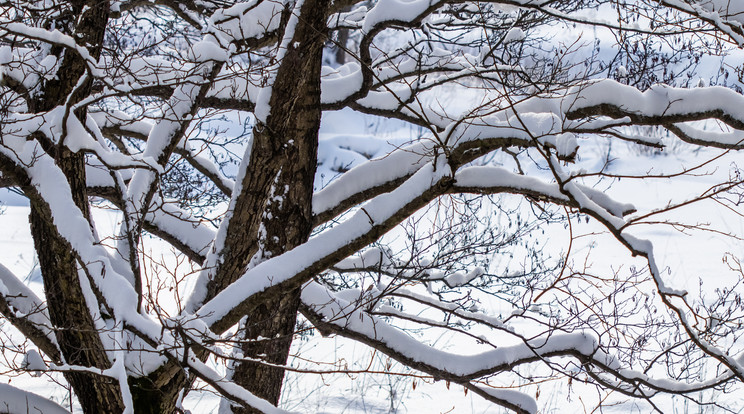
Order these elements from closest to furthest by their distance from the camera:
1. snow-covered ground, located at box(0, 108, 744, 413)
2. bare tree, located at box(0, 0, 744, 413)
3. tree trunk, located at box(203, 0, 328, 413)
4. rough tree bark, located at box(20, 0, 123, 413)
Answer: bare tree, located at box(0, 0, 744, 413)
rough tree bark, located at box(20, 0, 123, 413)
tree trunk, located at box(203, 0, 328, 413)
snow-covered ground, located at box(0, 108, 744, 413)

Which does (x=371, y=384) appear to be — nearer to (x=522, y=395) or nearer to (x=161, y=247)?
(x=522, y=395)

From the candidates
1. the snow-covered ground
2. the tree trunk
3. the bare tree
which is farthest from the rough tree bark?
the tree trunk

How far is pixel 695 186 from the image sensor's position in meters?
11.3

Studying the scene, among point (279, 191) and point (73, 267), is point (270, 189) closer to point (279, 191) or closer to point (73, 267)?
point (279, 191)

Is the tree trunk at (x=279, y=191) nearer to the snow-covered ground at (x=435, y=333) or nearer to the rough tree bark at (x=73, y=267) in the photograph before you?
the snow-covered ground at (x=435, y=333)

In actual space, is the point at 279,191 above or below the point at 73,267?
above

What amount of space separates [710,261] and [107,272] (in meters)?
8.70

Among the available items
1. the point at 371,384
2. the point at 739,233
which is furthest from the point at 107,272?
the point at 739,233

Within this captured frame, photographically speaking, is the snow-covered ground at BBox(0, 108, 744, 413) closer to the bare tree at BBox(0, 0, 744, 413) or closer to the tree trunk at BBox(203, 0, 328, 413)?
the bare tree at BBox(0, 0, 744, 413)

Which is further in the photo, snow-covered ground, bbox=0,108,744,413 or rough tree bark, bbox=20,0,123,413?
snow-covered ground, bbox=0,108,744,413

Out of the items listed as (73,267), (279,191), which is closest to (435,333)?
(279,191)

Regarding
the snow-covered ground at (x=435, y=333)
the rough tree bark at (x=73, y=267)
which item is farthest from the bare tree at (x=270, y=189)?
the snow-covered ground at (x=435, y=333)


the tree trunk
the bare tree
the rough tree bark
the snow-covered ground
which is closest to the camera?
the bare tree

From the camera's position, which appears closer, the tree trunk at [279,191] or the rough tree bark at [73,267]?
the rough tree bark at [73,267]
